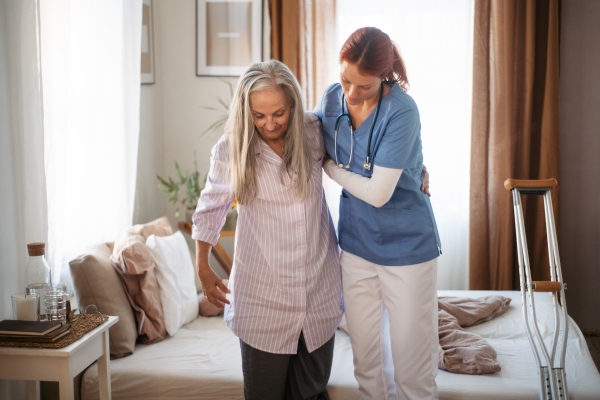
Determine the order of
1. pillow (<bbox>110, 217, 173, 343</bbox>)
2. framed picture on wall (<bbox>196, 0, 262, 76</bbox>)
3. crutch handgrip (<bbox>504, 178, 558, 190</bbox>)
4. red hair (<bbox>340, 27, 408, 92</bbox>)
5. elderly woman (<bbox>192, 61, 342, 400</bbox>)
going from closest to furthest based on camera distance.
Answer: red hair (<bbox>340, 27, 408, 92</bbox>) → elderly woman (<bbox>192, 61, 342, 400</bbox>) → crutch handgrip (<bbox>504, 178, 558, 190</bbox>) → pillow (<bbox>110, 217, 173, 343</bbox>) → framed picture on wall (<bbox>196, 0, 262, 76</bbox>)

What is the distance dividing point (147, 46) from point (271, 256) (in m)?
2.30

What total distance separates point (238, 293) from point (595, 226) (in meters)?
2.85

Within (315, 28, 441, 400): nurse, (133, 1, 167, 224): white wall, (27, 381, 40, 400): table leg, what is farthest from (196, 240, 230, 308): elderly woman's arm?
(133, 1, 167, 224): white wall

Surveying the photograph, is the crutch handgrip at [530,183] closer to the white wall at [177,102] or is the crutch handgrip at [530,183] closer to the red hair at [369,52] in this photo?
the red hair at [369,52]

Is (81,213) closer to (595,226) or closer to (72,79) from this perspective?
(72,79)

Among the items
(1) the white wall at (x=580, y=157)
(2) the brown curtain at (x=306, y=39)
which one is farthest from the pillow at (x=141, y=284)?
(1) the white wall at (x=580, y=157)

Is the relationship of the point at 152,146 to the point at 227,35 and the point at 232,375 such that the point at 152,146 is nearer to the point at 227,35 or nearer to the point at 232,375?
the point at 227,35

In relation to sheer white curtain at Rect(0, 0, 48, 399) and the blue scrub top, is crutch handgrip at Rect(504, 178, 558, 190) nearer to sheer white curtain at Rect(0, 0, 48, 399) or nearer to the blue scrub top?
the blue scrub top

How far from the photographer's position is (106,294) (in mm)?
1907

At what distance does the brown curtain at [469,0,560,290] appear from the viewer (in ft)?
10.1

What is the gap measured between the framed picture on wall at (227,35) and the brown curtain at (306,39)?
0.58 feet

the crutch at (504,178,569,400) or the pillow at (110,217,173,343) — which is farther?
the pillow at (110,217,173,343)

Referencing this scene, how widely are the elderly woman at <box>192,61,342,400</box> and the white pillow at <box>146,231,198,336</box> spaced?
761 mm

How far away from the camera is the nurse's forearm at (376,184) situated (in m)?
1.36
